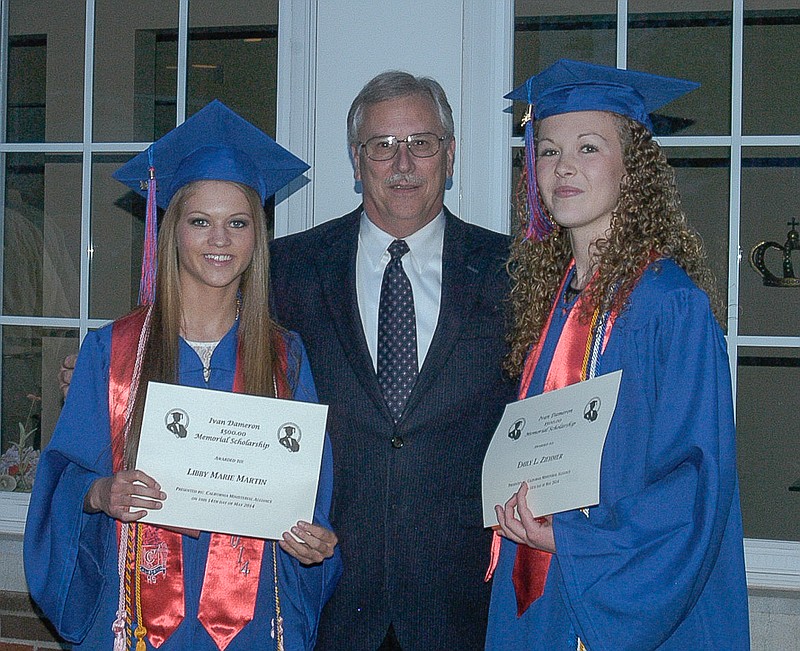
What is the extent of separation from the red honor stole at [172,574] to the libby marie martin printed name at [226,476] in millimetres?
226

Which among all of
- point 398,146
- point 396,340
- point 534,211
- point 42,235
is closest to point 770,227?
point 534,211

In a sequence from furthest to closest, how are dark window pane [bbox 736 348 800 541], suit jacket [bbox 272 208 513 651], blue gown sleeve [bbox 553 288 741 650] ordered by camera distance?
dark window pane [bbox 736 348 800 541]
suit jacket [bbox 272 208 513 651]
blue gown sleeve [bbox 553 288 741 650]

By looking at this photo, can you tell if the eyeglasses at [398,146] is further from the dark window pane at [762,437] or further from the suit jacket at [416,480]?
the dark window pane at [762,437]

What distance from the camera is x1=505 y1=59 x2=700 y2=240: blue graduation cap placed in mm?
2039

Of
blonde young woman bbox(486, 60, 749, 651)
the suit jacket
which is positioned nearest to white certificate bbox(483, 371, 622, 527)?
blonde young woman bbox(486, 60, 749, 651)

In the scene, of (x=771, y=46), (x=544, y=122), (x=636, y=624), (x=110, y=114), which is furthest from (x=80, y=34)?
(x=636, y=624)

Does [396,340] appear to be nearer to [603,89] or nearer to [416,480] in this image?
[416,480]

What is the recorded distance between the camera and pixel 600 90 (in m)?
2.04

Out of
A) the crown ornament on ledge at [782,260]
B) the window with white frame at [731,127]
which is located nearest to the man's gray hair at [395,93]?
the window with white frame at [731,127]

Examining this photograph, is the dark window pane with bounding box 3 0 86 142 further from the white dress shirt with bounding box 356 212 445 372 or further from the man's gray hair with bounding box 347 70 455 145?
the white dress shirt with bounding box 356 212 445 372

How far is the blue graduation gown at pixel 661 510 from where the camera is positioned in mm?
1752

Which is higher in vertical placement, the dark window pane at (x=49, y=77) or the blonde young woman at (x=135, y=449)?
the dark window pane at (x=49, y=77)

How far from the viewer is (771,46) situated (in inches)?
145

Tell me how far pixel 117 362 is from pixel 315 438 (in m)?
0.51
